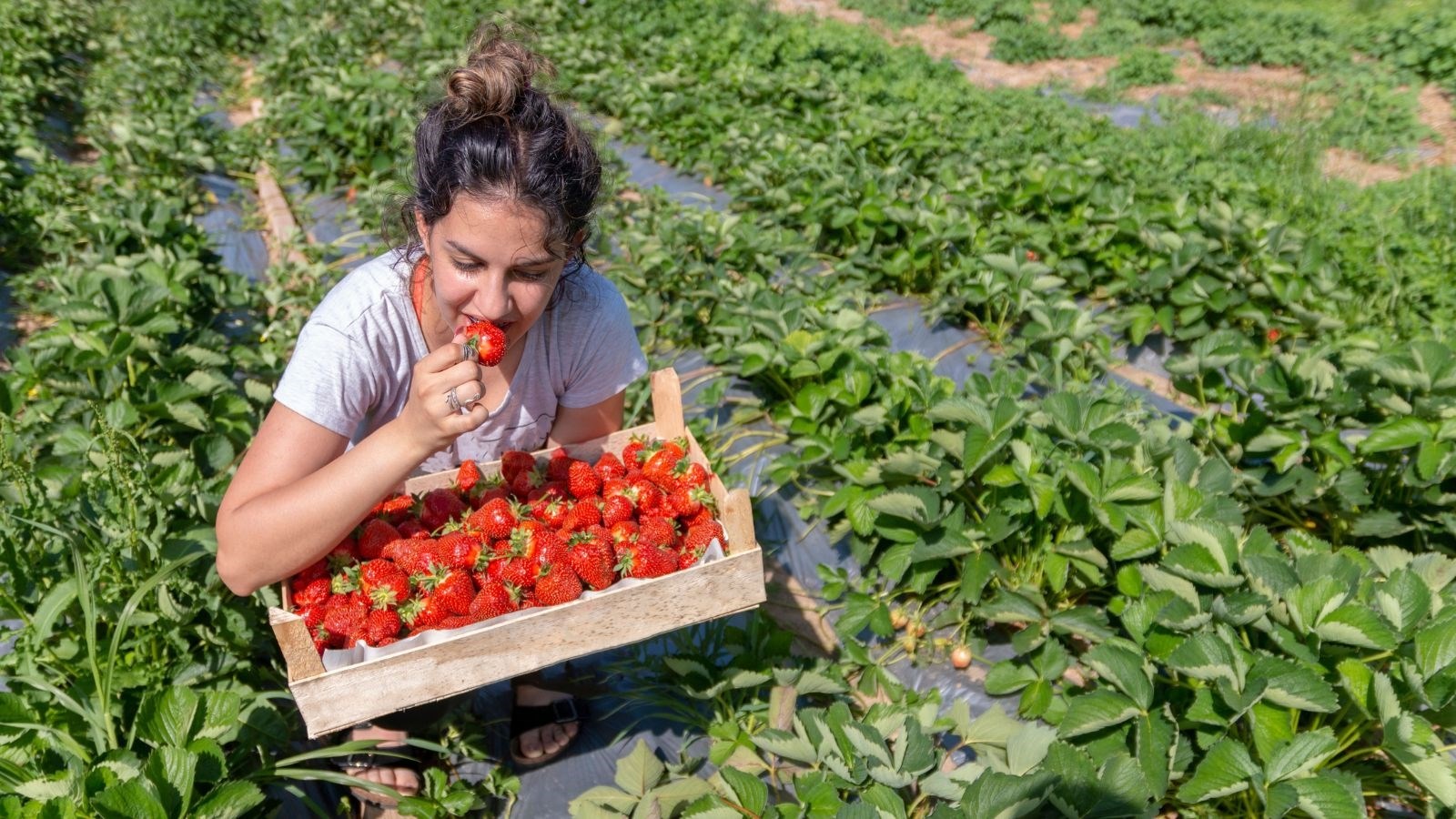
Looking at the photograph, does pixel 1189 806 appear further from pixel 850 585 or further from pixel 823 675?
pixel 850 585

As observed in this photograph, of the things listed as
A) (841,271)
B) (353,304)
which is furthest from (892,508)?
(841,271)

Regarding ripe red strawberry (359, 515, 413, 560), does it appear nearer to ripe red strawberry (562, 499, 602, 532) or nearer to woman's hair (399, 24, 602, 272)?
ripe red strawberry (562, 499, 602, 532)

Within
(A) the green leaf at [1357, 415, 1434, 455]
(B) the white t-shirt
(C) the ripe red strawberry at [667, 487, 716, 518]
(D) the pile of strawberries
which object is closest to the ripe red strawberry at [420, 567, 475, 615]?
(D) the pile of strawberries

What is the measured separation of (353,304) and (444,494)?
0.43m

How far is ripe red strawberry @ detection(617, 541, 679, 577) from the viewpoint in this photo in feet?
5.90

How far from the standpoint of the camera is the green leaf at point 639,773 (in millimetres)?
1886

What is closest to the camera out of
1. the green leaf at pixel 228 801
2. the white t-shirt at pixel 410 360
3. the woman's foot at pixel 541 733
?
the green leaf at pixel 228 801

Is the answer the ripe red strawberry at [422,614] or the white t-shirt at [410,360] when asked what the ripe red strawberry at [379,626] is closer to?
the ripe red strawberry at [422,614]

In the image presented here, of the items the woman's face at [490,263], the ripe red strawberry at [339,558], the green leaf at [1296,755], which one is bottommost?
the green leaf at [1296,755]

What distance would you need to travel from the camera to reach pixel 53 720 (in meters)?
1.83

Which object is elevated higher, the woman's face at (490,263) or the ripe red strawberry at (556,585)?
the woman's face at (490,263)

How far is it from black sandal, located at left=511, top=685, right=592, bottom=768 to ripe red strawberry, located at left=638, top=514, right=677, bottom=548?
22.4 inches

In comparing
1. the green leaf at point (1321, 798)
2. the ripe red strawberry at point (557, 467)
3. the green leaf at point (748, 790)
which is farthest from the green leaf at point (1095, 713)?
the ripe red strawberry at point (557, 467)

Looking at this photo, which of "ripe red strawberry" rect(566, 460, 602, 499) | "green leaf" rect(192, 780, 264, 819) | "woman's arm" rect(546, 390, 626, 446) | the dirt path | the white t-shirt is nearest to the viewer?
"green leaf" rect(192, 780, 264, 819)
